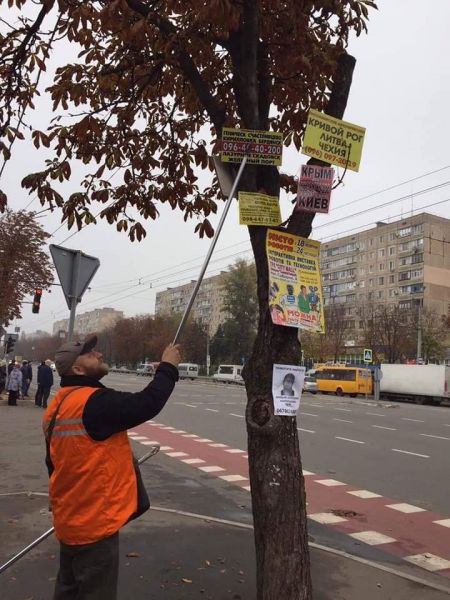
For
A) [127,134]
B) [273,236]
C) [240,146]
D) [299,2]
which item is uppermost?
[299,2]

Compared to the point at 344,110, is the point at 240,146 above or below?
below

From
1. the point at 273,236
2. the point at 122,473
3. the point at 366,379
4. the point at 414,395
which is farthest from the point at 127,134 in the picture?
the point at 366,379

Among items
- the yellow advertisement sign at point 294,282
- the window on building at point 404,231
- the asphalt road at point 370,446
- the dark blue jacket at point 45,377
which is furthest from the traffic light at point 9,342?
the window on building at point 404,231

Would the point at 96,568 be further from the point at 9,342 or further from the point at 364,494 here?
the point at 9,342

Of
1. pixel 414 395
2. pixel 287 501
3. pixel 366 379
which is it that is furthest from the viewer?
pixel 366 379

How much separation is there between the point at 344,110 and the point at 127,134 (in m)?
2.34

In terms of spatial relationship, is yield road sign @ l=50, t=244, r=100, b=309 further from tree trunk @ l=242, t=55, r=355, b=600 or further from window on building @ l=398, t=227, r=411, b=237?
window on building @ l=398, t=227, r=411, b=237

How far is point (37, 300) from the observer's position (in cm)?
2331

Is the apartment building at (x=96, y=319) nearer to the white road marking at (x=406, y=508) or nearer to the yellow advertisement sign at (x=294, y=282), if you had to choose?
the white road marking at (x=406, y=508)

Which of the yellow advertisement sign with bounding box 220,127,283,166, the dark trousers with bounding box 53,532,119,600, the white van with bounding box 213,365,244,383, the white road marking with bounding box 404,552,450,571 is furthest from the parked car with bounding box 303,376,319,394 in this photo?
the dark trousers with bounding box 53,532,119,600

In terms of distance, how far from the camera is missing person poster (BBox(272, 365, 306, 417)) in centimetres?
342

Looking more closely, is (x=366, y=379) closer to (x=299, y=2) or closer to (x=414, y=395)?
(x=414, y=395)

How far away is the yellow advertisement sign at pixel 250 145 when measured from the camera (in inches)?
145

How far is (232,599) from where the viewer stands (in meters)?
3.98
